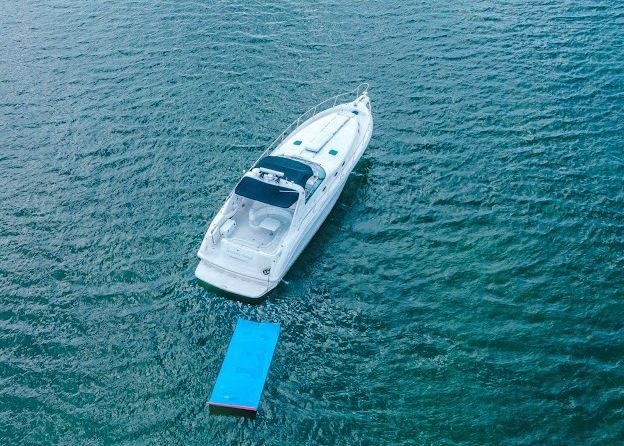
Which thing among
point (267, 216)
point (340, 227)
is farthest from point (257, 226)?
point (340, 227)

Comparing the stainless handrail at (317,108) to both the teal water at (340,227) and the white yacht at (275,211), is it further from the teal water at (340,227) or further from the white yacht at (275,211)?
the white yacht at (275,211)

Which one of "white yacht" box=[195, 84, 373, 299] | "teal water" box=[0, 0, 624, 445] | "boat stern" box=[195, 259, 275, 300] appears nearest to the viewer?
"teal water" box=[0, 0, 624, 445]

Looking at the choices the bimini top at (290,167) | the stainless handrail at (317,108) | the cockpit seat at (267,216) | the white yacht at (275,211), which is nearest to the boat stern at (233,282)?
the white yacht at (275,211)

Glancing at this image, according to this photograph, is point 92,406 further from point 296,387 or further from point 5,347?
point 296,387

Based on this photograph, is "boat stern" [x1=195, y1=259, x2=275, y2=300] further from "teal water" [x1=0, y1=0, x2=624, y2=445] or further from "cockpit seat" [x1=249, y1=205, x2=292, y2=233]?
"cockpit seat" [x1=249, y1=205, x2=292, y2=233]

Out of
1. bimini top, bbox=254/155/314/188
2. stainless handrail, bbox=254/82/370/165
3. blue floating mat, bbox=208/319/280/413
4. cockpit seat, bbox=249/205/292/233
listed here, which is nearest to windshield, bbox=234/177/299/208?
bimini top, bbox=254/155/314/188
